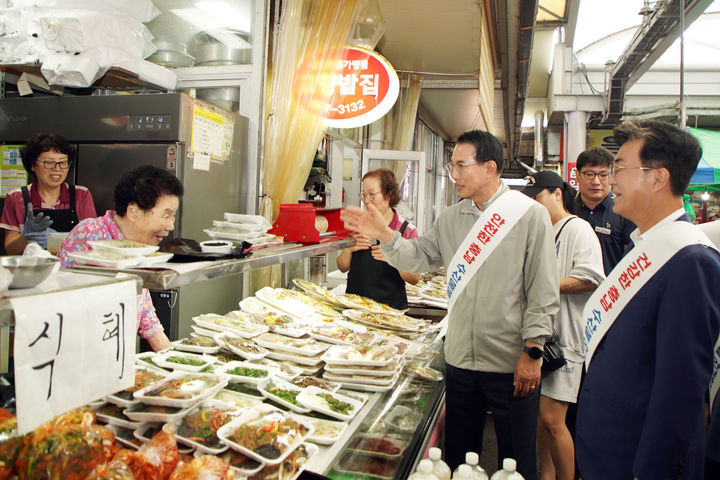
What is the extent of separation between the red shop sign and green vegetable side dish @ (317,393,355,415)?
128 inches

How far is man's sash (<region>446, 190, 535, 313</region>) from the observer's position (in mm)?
2998

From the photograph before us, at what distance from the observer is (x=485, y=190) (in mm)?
3168

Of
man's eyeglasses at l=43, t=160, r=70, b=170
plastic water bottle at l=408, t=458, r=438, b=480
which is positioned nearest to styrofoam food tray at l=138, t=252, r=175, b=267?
plastic water bottle at l=408, t=458, r=438, b=480

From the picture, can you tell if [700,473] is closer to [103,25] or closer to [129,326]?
[129,326]

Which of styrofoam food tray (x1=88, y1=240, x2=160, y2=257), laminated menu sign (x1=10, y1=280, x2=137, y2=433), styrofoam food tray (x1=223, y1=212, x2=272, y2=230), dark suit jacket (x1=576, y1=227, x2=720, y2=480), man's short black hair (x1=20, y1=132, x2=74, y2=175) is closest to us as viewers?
laminated menu sign (x1=10, y1=280, x2=137, y2=433)

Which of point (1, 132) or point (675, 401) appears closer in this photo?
point (675, 401)

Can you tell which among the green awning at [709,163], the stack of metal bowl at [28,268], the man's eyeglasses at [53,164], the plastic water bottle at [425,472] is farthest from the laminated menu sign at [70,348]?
the green awning at [709,163]

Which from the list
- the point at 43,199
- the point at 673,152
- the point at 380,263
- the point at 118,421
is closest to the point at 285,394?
the point at 118,421

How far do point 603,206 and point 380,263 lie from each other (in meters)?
1.92

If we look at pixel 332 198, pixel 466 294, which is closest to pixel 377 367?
pixel 466 294

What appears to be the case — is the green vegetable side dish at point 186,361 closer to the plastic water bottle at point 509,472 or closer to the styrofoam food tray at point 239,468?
the styrofoam food tray at point 239,468

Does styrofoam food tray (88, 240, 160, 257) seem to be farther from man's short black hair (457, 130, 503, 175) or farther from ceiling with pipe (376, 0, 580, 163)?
ceiling with pipe (376, 0, 580, 163)

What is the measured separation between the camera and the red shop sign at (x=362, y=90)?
5.00 metres

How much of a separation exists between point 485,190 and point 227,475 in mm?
2290
